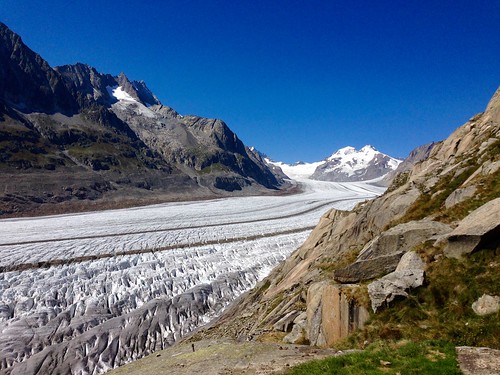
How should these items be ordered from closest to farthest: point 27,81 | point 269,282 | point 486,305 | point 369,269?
point 486,305
point 369,269
point 269,282
point 27,81

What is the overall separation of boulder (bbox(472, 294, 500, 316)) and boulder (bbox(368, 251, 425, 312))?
5.45ft

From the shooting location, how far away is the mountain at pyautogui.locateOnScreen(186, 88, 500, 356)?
32.7 ft

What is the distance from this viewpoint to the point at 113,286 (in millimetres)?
29469

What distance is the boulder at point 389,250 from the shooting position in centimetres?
1295

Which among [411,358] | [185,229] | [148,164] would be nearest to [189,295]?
[411,358]

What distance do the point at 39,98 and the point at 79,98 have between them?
24.5m

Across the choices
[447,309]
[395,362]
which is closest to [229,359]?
[395,362]

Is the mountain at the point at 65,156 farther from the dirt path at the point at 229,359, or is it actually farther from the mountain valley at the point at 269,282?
the dirt path at the point at 229,359

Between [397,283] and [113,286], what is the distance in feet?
84.7

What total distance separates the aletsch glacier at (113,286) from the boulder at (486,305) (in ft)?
62.6

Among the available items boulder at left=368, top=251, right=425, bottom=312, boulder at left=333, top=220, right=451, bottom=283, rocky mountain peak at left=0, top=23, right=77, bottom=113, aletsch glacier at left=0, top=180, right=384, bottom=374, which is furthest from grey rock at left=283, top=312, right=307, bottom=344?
rocky mountain peak at left=0, top=23, right=77, bottom=113

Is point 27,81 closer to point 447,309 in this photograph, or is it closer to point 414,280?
point 414,280

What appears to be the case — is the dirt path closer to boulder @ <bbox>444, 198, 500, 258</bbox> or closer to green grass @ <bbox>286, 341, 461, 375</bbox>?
green grass @ <bbox>286, 341, 461, 375</bbox>

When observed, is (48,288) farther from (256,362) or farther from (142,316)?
(256,362)
